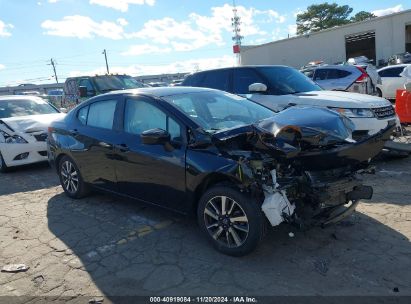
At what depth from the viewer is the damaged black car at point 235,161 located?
366 centimetres

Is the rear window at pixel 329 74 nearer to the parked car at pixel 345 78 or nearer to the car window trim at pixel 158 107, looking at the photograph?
the parked car at pixel 345 78

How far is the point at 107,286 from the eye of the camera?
3588 millimetres

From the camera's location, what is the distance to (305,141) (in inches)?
146

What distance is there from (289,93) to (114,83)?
7644 millimetres

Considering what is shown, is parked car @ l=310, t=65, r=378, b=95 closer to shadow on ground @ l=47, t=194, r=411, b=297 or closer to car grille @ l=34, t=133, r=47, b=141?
car grille @ l=34, t=133, r=47, b=141

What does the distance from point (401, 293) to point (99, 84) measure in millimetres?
11895

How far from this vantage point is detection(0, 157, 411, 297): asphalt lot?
136 inches


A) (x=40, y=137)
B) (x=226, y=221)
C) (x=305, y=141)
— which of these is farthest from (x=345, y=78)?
(x=226, y=221)

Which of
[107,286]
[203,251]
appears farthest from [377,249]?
[107,286]

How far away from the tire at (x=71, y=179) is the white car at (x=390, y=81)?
1270 centimetres

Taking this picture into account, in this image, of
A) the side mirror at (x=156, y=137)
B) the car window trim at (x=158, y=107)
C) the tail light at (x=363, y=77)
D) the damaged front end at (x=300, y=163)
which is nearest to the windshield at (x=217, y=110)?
the car window trim at (x=158, y=107)

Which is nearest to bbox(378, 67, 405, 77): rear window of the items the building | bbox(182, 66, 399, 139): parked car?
bbox(182, 66, 399, 139): parked car

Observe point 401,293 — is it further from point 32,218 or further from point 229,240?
point 32,218

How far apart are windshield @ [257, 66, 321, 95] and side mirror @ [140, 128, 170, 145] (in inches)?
151
